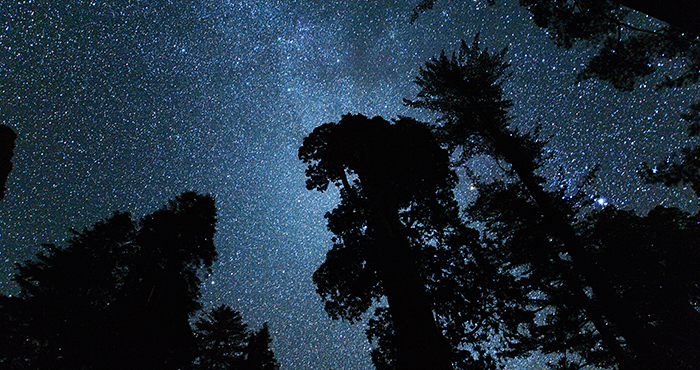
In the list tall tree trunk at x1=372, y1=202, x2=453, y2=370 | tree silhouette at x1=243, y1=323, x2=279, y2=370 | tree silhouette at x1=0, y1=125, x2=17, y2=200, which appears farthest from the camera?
tree silhouette at x1=243, y1=323, x2=279, y2=370

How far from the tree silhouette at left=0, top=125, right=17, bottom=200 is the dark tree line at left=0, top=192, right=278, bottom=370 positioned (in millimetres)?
13588

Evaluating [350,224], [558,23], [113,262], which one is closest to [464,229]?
[350,224]

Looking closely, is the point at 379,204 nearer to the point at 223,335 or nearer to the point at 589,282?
the point at 589,282

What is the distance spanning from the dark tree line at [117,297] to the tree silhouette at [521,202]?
1562cm

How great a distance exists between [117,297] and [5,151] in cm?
1618

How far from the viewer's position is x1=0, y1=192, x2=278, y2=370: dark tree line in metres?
12.1

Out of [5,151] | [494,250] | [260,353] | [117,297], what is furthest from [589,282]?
[260,353]

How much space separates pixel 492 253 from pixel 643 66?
7611 mm

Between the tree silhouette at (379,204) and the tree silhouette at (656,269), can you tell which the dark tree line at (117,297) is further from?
the tree silhouette at (656,269)

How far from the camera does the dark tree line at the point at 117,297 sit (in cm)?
1210

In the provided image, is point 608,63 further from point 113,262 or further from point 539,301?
point 113,262

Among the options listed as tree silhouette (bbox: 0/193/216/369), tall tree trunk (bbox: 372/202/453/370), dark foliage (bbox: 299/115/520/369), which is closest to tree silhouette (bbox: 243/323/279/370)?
tree silhouette (bbox: 0/193/216/369)

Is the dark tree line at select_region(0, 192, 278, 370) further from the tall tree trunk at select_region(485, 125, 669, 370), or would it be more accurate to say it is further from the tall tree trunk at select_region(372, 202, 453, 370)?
the tall tree trunk at select_region(485, 125, 669, 370)

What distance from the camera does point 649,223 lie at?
38.7ft
